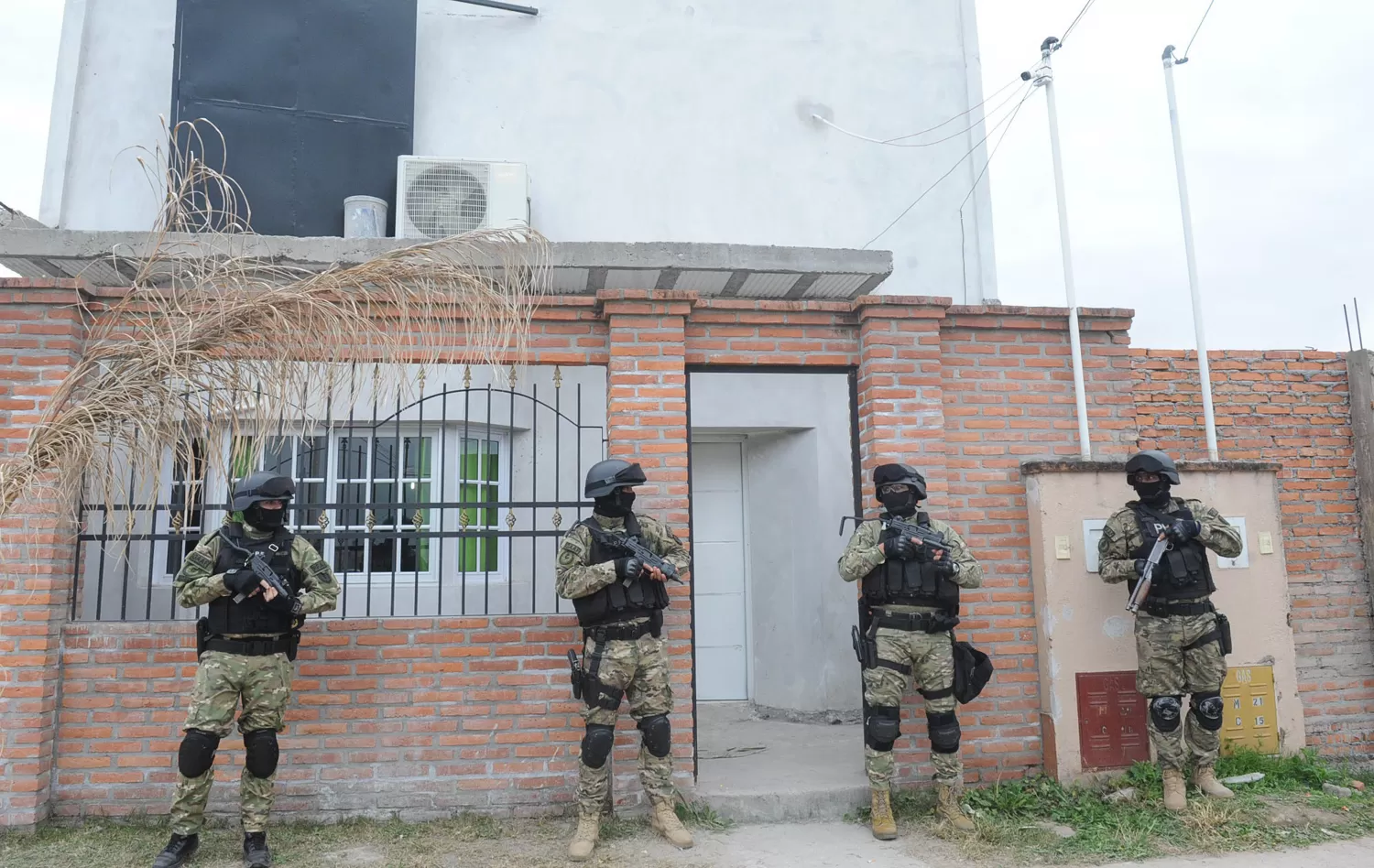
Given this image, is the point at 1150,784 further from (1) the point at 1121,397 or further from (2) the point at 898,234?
(2) the point at 898,234

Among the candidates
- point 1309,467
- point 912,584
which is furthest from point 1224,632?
point 1309,467

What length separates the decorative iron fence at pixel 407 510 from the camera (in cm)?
488

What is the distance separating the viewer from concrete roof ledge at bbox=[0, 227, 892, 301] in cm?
479

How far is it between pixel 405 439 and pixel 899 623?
155 inches

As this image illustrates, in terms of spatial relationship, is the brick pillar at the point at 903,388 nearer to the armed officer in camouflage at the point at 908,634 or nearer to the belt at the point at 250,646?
the armed officer in camouflage at the point at 908,634

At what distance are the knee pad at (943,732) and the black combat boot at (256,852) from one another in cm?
329

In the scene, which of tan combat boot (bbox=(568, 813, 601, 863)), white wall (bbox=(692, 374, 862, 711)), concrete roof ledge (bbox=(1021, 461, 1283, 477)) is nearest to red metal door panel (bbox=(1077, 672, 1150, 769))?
concrete roof ledge (bbox=(1021, 461, 1283, 477))

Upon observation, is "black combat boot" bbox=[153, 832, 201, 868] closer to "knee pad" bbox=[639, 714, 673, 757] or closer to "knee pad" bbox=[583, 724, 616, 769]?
"knee pad" bbox=[583, 724, 616, 769]

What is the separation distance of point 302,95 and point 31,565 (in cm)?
501

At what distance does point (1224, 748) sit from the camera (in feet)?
17.2

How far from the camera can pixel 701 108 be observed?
875cm

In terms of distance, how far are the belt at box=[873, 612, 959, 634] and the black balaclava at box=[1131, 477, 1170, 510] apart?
51.8 inches

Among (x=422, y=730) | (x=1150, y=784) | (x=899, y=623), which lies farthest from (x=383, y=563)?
(x=1150, y=784)

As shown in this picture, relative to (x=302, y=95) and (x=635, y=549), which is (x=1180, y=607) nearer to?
(x=635, y=549)
